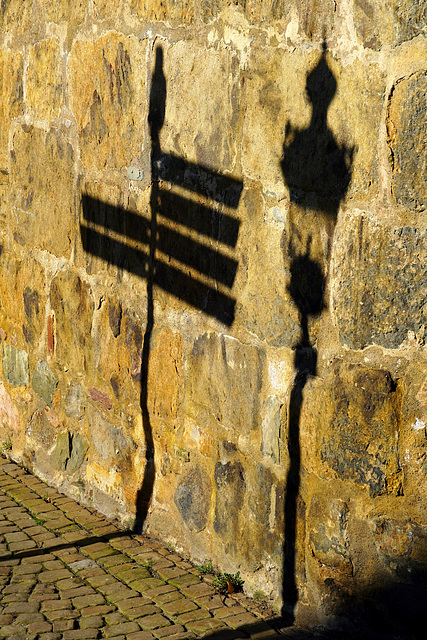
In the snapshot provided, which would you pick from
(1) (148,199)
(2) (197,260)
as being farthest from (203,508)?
(1) (148,199)

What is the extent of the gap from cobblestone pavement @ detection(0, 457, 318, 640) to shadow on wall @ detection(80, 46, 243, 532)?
0.29 metres

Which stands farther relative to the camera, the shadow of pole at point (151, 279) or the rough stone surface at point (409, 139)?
the shadow of pole at point (151, 279)

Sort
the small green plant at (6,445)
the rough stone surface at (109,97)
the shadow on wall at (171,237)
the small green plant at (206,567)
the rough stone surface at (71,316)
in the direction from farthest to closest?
the small green plant at (6,445), the rough stone surface at (71,316), the rough stone surface at (109,97), the small green plant at (206,567), the shadow on wall at (171,237)

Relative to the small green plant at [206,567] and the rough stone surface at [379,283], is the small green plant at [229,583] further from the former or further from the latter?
the rough stone surface at [379,283]

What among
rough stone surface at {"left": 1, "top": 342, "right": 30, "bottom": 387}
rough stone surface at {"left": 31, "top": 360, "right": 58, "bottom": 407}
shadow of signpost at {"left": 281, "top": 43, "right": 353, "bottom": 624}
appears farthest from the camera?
rough stone surface at {"left": 1, "top": 342, "right": 30, "bottom": 387}

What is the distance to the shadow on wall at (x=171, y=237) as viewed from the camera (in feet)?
10.7

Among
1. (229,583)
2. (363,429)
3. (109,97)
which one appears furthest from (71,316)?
(363,429)

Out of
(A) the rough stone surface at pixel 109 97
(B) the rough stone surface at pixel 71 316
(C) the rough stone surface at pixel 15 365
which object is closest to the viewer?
(A) the rough stone surface at pixel 109 97

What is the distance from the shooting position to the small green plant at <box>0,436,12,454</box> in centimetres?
→ 503

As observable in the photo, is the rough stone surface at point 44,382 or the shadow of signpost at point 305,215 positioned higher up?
the shadow of signpost at point 305,215

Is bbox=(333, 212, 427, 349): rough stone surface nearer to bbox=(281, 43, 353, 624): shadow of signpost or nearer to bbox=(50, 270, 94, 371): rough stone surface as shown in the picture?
bbox=(281, 43, 353, 624): shadow of signpost

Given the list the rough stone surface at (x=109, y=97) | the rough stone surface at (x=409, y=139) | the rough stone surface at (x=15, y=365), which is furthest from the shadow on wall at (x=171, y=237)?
the rough stone surface at (x=15, y=365)

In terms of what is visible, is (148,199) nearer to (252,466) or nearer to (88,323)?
(88,323)

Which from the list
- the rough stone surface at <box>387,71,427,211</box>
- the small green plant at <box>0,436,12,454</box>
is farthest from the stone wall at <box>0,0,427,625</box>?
the small green plant at <box>0,436,12,454</box>
